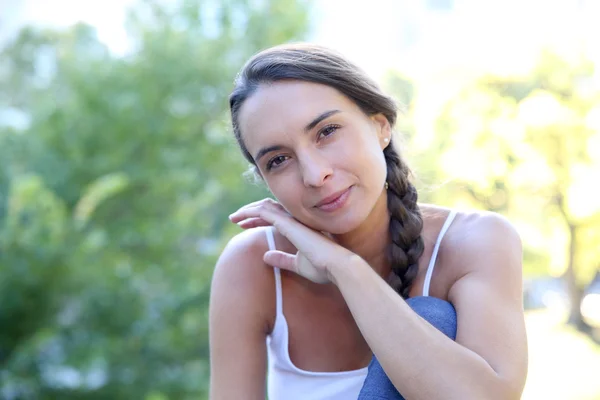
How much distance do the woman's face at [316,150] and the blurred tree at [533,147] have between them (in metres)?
7.40

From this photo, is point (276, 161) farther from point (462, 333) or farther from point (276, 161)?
point (462, 333)

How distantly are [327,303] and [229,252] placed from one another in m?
0.27


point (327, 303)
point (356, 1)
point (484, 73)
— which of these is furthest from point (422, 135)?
point (327, 303)

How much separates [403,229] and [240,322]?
1.43ft

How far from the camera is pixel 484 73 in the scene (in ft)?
30.1

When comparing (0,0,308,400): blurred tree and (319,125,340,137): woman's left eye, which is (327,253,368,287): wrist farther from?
(0,0,308,400): blurred tree

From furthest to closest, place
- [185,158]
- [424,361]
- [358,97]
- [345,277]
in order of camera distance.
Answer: [185,158] < [358,97] < [345,277] < [424,361]

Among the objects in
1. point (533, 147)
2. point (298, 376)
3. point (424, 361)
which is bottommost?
point (424, 361)

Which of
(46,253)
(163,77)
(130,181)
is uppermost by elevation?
(163,77)

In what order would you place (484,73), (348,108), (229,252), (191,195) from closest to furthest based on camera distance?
(348,108) → (229,252) → (191,195) → (484,73)

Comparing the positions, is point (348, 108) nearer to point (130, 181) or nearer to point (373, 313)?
point (373, 313)

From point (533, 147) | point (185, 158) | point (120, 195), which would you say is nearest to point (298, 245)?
point (120, 195)

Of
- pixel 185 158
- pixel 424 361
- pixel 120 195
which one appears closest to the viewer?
pixel 424 361

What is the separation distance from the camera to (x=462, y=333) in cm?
132
